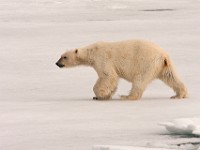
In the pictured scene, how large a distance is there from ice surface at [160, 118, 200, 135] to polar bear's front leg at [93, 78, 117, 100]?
2908 mm

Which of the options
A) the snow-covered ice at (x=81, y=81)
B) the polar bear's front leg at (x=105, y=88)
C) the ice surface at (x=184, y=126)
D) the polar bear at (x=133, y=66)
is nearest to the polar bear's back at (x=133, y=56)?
the polar bear at (x=133, y=66)

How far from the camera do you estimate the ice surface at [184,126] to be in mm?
4423

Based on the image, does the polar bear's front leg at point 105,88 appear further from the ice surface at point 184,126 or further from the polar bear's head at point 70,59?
the ice surface at point 184,126

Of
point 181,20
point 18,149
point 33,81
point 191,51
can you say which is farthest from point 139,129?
point 181,20

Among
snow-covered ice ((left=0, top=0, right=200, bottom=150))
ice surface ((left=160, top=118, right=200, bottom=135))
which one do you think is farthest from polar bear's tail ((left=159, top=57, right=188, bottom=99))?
ice surface ((left=160, top=118, right=200, bottom=135))

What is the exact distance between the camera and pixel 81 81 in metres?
9.42

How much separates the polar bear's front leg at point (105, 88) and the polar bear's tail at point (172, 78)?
22.3 inches

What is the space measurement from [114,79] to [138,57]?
0.39 meters

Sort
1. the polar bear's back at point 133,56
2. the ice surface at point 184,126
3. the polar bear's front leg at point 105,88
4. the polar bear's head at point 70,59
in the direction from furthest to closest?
the polar bear's head at point 70,59
the polar bear's front leg at point 105,88
the polar bear's back at point 133,56
the ice surface at point 184,126

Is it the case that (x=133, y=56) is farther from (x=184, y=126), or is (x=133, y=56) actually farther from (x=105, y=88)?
(x=184, y=126)

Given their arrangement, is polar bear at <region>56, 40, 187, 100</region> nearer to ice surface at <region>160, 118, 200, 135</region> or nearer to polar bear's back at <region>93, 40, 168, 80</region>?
polar bear's back at <region>93, 40, 168, 80</region>

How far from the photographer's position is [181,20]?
1723cm

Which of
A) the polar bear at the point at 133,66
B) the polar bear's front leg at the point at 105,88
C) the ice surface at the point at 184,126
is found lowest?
Result: the ice surface at the point at 184,126

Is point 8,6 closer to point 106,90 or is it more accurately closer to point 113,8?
point 113,8
